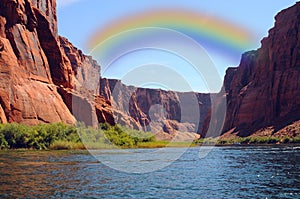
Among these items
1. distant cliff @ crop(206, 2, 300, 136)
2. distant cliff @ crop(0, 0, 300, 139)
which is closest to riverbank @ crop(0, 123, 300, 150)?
distant cliff @ crop(0, 0, 300, 139)

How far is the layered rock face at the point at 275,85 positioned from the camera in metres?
129

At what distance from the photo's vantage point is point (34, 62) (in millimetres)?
73062

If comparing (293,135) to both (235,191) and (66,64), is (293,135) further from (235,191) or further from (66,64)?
(235,191)

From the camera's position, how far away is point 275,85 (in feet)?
448

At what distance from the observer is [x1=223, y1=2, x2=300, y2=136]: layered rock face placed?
129000mm

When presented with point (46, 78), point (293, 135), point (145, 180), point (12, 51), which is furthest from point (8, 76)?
point (293, 135)

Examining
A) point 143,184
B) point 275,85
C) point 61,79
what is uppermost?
point 275,85

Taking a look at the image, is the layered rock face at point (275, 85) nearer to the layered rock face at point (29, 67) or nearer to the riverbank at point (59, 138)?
the riverbank at point (59, 138)

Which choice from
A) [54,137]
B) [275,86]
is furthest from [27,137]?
[275,86]

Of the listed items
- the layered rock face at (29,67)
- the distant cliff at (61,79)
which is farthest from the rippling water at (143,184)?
the layered rock face at (29,67)

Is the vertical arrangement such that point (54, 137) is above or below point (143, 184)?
above

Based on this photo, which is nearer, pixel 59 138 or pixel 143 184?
pixel 143 184

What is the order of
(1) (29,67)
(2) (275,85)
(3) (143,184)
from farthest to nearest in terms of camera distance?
1. (2) (275,85)
2. (1) (29,67)
3. (3) (143,184)

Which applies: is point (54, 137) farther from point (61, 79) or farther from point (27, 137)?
point (61, 79)
